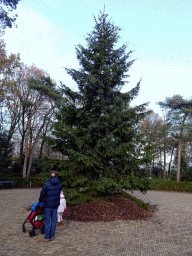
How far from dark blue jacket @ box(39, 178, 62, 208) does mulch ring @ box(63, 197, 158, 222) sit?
2.42 meters

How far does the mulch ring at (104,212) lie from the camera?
22.4 feet

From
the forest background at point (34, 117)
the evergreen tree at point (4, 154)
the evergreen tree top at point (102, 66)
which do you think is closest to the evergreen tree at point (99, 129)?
the evergreen tree top at point (102, 66)

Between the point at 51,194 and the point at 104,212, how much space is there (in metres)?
3.17

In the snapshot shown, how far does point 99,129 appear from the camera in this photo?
8.33m

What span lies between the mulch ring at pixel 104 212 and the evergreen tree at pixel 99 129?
1.34 ft

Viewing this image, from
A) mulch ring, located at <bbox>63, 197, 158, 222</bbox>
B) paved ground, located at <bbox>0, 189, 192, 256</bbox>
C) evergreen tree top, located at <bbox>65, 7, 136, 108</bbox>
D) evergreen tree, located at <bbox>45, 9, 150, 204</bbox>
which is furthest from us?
evergreen tree top, located at <bbox>65, 7, 136, 108</bbox>

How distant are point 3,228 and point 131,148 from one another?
5.23 meters

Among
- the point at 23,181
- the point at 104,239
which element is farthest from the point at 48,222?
the point at 23,181

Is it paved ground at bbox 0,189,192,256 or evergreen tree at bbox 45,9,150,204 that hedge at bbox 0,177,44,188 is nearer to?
evergreen tree at bbox 45,9,150,204

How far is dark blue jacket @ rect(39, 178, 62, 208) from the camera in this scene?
4.69 m

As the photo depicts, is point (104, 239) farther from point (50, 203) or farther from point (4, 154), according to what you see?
point (4, 154)

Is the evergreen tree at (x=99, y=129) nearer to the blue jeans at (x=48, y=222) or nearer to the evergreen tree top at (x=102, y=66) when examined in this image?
the evergreen tree top at (x=102, y=66)

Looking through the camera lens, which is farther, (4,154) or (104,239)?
(4,154)

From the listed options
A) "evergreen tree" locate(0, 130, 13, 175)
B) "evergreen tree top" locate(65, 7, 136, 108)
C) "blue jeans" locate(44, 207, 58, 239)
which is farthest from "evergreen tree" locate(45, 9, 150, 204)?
"evergreen tree" locate(0, 130, 13, 175)
